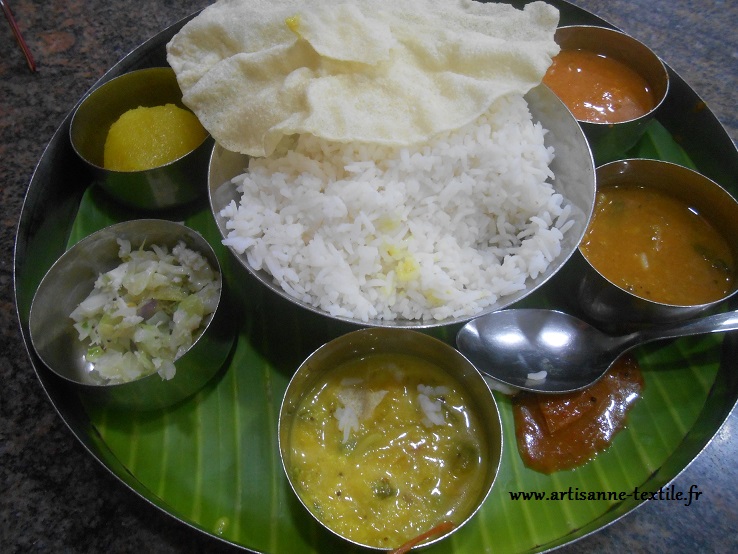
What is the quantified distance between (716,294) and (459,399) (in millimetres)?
1093

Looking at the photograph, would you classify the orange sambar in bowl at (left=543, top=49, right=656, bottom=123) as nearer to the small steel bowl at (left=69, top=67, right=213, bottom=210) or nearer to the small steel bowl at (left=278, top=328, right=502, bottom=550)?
the small steel bowl at (left=278, top=328, right=502, bottom=550)

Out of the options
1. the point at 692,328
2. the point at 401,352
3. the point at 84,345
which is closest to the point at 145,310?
the point at 84,345

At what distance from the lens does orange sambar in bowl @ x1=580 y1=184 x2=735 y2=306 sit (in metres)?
2.08

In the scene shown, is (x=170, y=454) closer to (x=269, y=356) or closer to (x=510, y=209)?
(x=269, y=356)

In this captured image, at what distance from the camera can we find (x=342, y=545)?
5.44 feet

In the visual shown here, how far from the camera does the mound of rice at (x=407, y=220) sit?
6.30ft

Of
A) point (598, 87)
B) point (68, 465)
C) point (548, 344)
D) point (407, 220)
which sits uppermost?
point (598, 87)

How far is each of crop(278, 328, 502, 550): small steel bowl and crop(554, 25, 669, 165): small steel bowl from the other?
1.27 m

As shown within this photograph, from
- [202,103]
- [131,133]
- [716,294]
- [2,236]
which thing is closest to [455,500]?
[716,294]

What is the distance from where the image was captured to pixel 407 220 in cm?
206

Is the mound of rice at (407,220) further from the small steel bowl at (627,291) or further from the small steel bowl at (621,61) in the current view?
the small steel bowl at (621,61)

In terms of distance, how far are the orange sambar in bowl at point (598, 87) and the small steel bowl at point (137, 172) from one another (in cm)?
169

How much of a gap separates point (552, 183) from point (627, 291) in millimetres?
572

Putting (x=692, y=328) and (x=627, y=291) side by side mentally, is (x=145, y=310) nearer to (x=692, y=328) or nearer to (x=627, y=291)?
(x=627, y=291)
